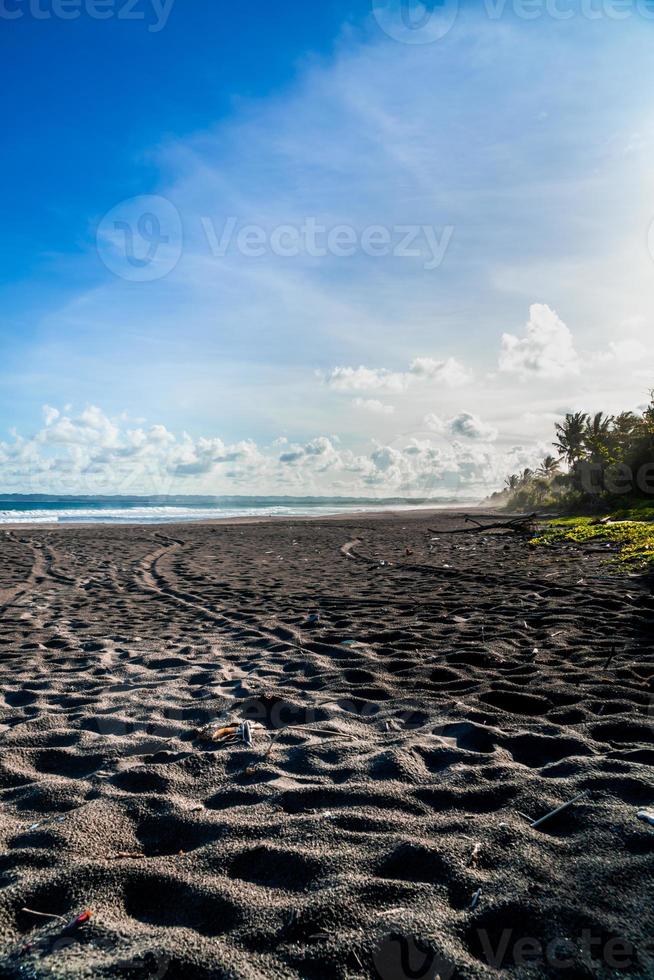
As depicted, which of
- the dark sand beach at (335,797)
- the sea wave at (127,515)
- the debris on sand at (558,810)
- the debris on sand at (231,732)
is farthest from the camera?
the sea wave at (127,515)

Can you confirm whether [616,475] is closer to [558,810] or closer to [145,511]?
[558,810]

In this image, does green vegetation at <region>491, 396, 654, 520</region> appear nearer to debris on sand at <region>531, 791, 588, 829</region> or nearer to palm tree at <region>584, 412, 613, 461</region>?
palm tree at <region>584, 412, 613, 461</region>

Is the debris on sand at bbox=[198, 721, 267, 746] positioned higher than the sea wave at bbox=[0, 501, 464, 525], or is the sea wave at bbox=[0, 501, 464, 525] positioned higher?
the sea wave at bbox=[0, 501, 464, 525]

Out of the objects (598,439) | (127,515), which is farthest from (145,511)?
(598,439)

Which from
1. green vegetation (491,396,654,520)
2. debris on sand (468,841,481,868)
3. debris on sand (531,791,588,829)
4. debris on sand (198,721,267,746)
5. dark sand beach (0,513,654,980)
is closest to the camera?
dark sand beach (0,513,654,980)

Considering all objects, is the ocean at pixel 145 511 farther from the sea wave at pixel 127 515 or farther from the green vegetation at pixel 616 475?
the green vegetation at pixel 616 475

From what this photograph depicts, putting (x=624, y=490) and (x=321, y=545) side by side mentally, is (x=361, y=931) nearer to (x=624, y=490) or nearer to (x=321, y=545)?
(x=321, y=545)

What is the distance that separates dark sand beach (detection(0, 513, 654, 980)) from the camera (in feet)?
6.40

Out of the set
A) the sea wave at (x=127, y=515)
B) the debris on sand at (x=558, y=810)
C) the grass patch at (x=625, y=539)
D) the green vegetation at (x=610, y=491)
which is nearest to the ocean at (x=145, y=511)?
the sea wave at (x=127, y=515)

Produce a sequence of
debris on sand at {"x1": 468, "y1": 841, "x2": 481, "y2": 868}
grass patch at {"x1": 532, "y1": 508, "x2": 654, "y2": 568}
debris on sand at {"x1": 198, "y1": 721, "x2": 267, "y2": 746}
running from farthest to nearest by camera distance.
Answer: grass patch at {"x1": 532, "y1": 508, "x2": 654, "y2": 568}, debris on sand at {"x1": 198, "y1": 721, "x2": 267, "y2": 746}, debris on sand at {"x1": 468, "y1": 841, "x2": 481, "y2": 868}

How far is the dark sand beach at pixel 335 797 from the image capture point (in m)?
1.95

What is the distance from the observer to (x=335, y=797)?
299cm

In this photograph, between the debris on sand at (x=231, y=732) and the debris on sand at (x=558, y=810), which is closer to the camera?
the debris on sand at (x=558, y=810)

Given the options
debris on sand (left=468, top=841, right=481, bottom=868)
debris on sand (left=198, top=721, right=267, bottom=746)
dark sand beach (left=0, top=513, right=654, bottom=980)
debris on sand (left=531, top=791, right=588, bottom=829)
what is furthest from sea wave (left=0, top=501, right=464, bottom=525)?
debris on sand (left=468, top=841, right=481, bottom=868)
